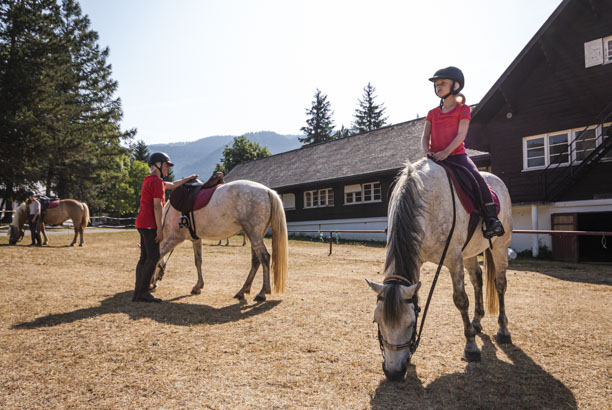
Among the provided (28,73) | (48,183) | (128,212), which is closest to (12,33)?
(28,73)

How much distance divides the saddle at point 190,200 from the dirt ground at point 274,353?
1.40m

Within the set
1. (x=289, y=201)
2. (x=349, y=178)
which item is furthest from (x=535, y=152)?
(x=289, y=201)

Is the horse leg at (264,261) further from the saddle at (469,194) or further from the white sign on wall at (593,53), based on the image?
the white sign on wall at (593,53)

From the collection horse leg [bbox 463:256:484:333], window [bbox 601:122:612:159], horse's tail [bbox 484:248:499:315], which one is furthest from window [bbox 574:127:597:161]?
horse leg [bbox 463:256:484:333]

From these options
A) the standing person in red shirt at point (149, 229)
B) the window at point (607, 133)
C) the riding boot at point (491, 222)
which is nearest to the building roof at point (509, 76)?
the window at point (607, 133)

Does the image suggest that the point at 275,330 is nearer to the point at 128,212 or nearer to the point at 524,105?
the point at 524,105

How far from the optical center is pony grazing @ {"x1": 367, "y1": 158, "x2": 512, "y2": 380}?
9.35ft

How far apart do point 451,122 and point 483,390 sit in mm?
2807

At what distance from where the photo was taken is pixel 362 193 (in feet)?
78.5

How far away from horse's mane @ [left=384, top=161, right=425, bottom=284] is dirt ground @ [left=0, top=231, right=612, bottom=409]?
1.05 m

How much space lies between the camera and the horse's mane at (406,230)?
310 centimetres

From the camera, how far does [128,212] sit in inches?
2360

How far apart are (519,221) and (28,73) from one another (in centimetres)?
2910

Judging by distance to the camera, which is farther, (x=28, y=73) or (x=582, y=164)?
(x=28, y=73)
